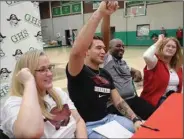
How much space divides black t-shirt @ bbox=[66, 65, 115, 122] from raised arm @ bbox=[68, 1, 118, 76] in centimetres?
9

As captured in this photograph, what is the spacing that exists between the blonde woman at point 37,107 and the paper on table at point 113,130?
9 centimetres

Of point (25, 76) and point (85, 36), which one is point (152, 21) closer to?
point (85, 36)

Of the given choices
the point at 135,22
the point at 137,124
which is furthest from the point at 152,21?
the point at 137,124

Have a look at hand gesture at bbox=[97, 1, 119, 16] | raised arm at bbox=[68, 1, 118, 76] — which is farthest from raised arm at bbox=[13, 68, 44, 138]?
hand gesture at bbox=[97, 1, 119, 16]

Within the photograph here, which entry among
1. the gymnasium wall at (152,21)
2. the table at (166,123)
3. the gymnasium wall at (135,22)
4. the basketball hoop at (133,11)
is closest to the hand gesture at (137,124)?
the table at (166,123)

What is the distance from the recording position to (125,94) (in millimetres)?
1702

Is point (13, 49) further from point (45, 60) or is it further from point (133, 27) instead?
point (133, 27)

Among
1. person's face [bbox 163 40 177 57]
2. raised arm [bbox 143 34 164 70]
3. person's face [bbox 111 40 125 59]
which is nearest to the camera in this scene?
raised arm [bbox 143 34 164 70]

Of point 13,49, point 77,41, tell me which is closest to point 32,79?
point 77,41

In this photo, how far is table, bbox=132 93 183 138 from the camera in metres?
0.83

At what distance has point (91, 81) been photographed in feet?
3.80

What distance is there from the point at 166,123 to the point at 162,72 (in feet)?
2.66

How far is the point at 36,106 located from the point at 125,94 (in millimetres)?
1056

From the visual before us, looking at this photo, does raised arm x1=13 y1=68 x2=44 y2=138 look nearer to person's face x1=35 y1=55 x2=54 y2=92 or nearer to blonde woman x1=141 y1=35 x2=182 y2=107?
person's face x1=35 y1=55 x2=54 y2=92
